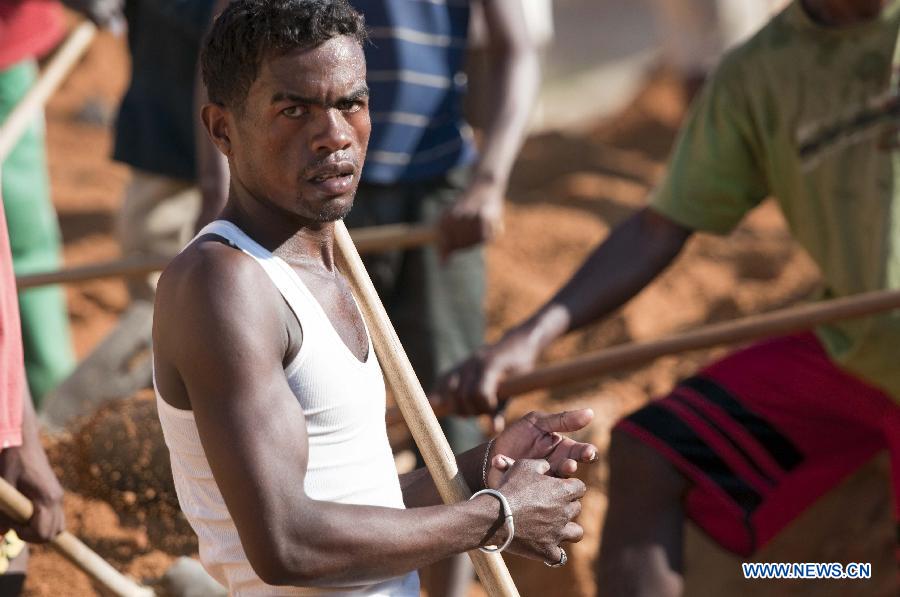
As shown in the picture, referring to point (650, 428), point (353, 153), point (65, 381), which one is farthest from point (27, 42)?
point (353, 153)

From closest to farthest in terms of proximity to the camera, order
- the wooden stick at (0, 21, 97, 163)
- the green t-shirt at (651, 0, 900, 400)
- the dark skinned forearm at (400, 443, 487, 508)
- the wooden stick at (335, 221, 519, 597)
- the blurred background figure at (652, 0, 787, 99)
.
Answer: the wooden stick at (335, 221, 519, 597)
the dark skinned forearm at (400, 443, 487, 508)
the green t-shirt at (651, 0, 900, 400)
the wooden stick at (0, 21, 97, 163)
the blurred background figure at (652, 0, 787, 99)

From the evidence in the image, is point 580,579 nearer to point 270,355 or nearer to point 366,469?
point 366,469

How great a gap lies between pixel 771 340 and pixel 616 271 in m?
0.44

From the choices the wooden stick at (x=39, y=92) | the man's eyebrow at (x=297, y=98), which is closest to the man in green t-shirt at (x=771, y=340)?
the man's eyebrow at (x=297, y=98)

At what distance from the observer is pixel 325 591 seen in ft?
7.49

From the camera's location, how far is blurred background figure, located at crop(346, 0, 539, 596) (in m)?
4.05

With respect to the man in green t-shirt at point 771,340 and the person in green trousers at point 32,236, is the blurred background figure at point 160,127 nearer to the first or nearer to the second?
the person in green trousers at point 32,236

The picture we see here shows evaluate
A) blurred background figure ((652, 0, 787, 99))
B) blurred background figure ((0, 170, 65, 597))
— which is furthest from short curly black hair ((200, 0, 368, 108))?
blurred background figure ((652, 0, 787, 99))

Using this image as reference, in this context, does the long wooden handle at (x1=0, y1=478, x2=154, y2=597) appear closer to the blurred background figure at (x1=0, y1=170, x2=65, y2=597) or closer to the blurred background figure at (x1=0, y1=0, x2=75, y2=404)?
the blurred background figure at (x1=0, y1=170, x2=65, y2=597)

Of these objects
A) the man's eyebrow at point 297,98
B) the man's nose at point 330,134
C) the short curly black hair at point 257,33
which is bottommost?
the man's nose at point 330,134

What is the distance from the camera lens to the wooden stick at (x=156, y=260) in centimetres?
410

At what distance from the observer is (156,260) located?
4.30 metres

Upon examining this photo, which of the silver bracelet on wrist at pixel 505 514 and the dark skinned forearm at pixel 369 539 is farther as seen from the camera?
the silver bracelet on wrist at pixel 505 514

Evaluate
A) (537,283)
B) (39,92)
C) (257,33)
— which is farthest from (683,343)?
(537,283)
